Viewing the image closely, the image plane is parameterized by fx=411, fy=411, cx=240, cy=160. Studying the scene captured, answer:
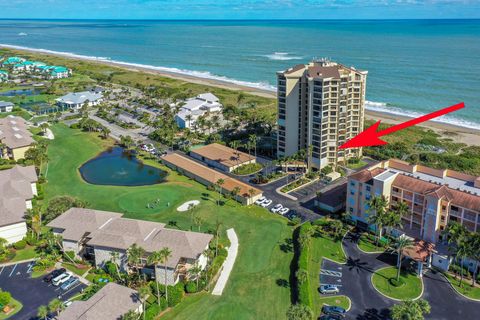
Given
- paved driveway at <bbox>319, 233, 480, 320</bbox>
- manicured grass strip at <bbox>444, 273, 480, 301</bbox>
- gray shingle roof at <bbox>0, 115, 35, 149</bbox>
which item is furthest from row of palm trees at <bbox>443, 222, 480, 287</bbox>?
gray shingle roof at <bbox>0, 115, 35, 149</bbox>

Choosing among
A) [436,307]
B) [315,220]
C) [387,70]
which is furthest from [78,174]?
[387,70]

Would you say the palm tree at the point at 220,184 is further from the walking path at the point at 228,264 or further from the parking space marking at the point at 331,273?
the parking space marking at the point at 331,273

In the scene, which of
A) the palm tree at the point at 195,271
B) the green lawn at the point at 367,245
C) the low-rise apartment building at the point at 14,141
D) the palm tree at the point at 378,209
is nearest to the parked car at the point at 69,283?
the palm tree at the point at 195,271

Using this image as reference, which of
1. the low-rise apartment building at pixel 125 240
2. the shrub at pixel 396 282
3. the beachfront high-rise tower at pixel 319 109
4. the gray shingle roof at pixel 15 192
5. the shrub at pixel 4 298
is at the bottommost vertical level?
the shrub at pixel 396 282

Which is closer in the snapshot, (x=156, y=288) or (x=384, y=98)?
(x=156, y=288)

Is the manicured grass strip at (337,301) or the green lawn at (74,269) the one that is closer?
the manicured grass strip at (337,301)

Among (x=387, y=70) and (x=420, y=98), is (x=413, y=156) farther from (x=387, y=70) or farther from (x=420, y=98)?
(x=387, y=70)

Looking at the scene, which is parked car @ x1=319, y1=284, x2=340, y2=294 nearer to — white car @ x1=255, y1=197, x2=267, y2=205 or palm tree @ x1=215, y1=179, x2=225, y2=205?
white car @ x1=255, y1=197, x2=267, y2=205
